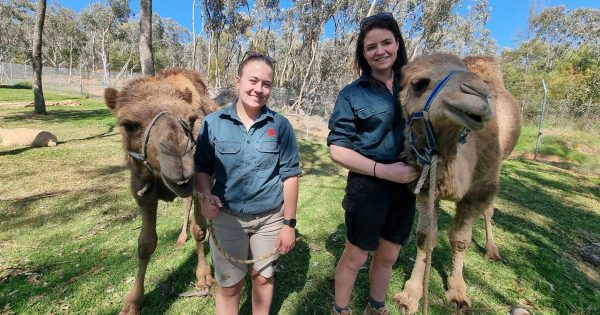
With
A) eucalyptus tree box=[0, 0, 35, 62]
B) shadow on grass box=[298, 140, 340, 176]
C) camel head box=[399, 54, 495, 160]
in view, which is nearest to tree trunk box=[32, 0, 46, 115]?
shadow on grass box=[298, 140, 340, 176]

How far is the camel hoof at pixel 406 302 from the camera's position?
123 inches

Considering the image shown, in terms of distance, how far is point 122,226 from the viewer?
471 centimetres

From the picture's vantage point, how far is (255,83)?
2.13 m

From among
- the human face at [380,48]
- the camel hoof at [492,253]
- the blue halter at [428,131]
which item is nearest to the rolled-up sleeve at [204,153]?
the human face at [380,48]

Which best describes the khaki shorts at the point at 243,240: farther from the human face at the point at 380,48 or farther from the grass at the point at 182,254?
the human face at the point at 380,48

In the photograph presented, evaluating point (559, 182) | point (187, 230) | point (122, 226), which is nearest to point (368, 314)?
point (187, 230)

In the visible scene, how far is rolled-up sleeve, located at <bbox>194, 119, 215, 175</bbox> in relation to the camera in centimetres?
228

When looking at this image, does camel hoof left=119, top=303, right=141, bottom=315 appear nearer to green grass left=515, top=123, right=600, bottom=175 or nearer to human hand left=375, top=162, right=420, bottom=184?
human hand left=375, top=162, right=420, bottom=184

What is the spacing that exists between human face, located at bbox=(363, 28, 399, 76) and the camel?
33.8 ft

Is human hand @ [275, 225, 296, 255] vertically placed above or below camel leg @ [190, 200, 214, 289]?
above

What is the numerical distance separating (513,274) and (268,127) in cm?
367

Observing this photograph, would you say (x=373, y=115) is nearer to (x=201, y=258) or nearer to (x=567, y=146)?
(x=201, y=258)

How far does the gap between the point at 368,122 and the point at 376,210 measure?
652 millimetres

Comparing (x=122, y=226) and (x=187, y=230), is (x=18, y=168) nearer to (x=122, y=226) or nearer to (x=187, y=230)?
(x=122, y=226)
